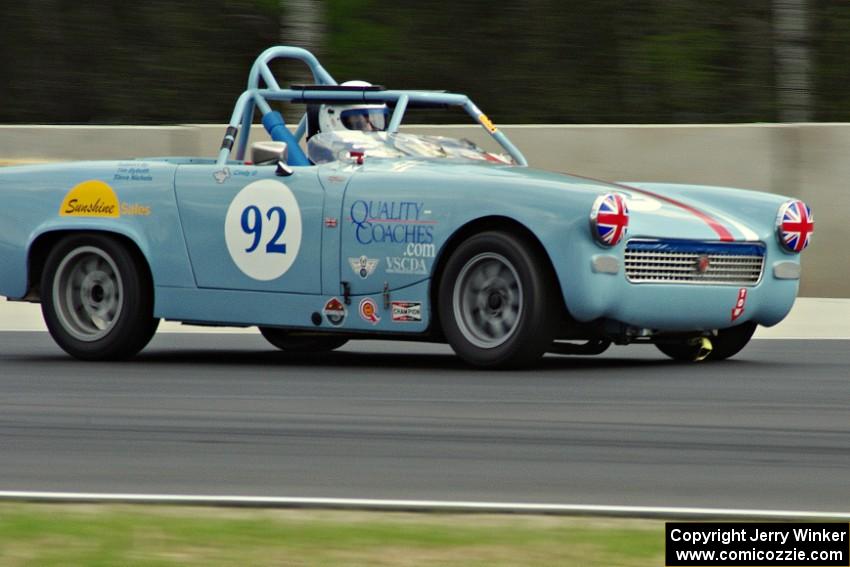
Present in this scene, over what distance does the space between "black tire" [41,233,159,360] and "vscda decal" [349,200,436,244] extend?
4.55 feet

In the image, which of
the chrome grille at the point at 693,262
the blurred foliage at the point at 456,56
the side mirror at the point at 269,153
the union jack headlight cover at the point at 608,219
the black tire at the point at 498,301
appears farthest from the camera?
the blurred foliage at the point at 456,56

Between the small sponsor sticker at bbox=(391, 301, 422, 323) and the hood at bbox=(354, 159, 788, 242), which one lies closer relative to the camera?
the hood at bbox=(354, 159, 788, 242)

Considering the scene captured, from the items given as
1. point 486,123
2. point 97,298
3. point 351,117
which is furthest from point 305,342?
point 486,123

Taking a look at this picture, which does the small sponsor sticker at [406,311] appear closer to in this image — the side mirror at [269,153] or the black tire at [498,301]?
the black tire at [498,301]

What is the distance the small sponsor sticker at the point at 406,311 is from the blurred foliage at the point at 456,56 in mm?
6228

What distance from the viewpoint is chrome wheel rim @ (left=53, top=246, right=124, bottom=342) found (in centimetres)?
985

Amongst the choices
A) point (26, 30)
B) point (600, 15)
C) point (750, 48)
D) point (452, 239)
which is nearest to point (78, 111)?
point (26, 30)

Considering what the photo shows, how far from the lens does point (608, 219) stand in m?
8.52

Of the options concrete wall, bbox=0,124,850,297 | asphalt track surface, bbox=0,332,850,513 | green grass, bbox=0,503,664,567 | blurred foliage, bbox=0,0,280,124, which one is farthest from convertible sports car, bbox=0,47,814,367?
blurred foliage, bbox=0,0,280,124

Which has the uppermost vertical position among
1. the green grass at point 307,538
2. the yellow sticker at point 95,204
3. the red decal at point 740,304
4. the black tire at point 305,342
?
the yellow sticker at point 95,204

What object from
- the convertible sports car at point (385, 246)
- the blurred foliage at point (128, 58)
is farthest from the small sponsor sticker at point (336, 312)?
the blurred foliage at point (128, 58)

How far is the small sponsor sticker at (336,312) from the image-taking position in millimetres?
9195

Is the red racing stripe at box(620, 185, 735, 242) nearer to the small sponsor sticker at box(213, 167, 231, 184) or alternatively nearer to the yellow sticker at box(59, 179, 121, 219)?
the small sponsor sticker at box(213, 167, 231, 184)

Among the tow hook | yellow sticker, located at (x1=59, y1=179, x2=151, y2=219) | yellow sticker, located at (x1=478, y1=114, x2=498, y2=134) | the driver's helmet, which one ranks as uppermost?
the driver's helmet
